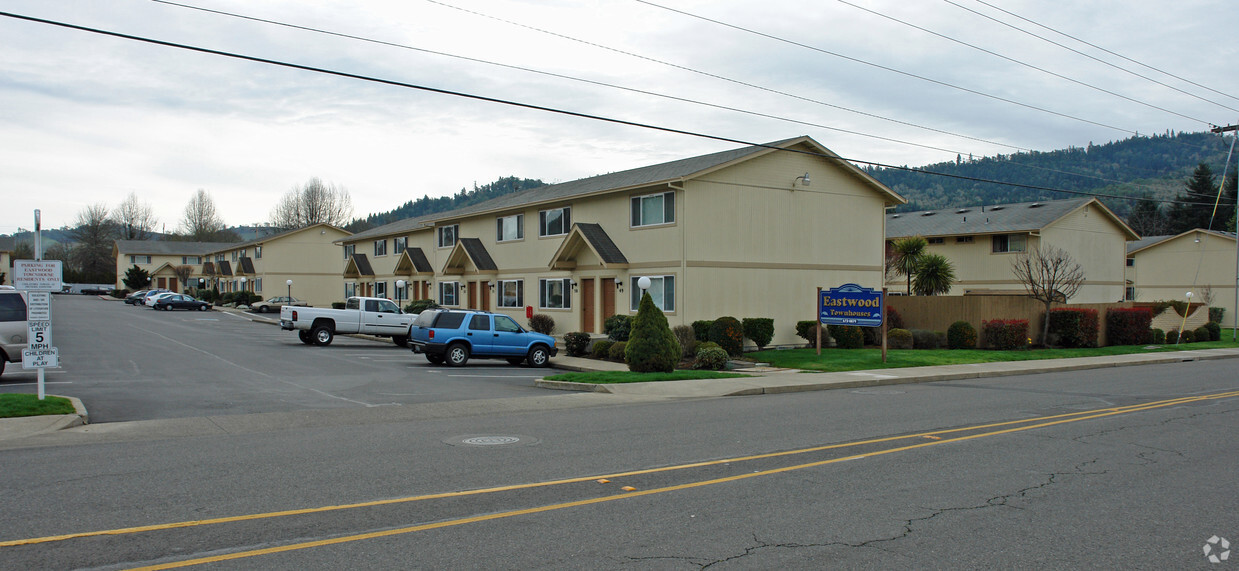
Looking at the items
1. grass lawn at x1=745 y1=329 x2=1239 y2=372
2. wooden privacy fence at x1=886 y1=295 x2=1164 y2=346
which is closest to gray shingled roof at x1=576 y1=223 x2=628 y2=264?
grass lawn at x1=745 y1=329 x2=1239 y2=372

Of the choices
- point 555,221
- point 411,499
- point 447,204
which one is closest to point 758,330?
point 555,221

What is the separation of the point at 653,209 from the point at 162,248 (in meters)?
95.2

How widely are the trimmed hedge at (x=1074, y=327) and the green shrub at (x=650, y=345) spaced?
2048 centimetres

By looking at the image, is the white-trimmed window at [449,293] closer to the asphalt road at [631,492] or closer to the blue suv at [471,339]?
the blue suv at [471,339]

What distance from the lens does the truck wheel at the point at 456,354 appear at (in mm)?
24719

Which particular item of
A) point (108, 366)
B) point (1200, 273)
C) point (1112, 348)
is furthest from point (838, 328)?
point (1200, 273)

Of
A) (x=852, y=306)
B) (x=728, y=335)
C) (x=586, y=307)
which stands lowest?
(x=728, y=335)

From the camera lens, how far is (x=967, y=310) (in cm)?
3228

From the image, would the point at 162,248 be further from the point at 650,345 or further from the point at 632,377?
the point at 632,377

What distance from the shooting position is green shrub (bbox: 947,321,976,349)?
31.4 meters

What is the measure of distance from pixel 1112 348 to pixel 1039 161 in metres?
106

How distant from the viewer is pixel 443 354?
81.3ft

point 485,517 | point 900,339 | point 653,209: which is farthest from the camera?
point 900,339

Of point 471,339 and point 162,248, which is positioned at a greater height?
point 162,248
